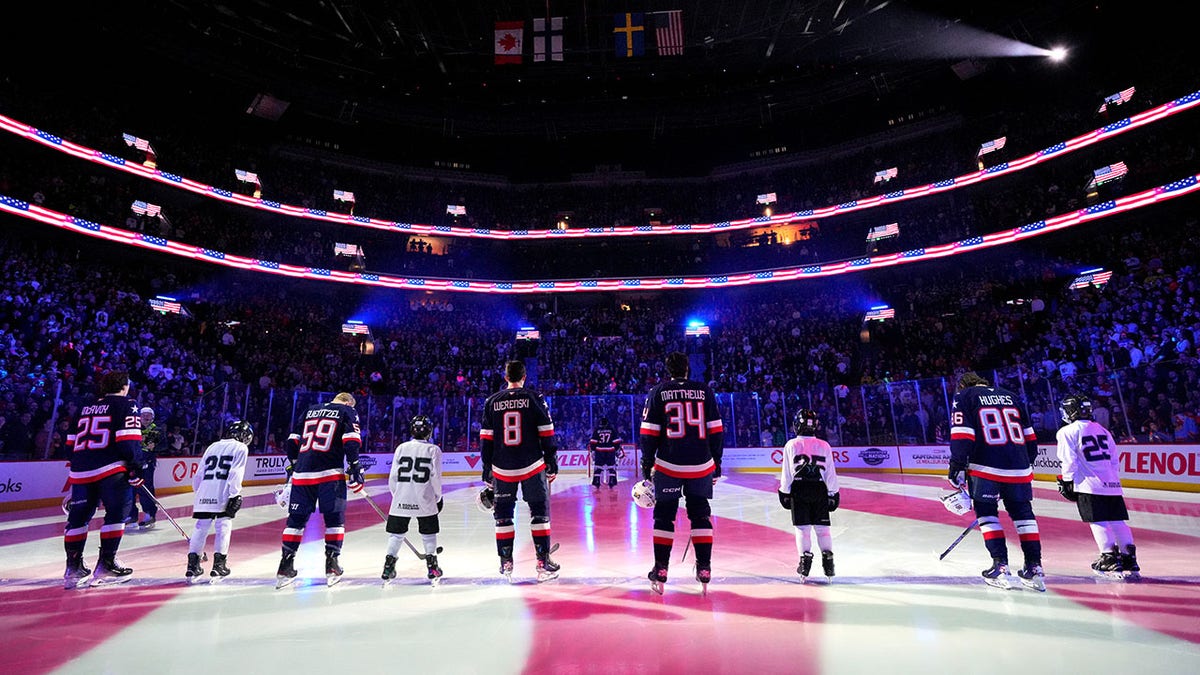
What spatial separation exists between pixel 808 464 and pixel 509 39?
18318 mm

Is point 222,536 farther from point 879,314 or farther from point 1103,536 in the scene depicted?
point 879,314

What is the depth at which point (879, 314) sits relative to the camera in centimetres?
3194

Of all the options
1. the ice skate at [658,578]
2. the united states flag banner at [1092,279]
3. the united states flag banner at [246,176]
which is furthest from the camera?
the united states flag banner at [246,176]

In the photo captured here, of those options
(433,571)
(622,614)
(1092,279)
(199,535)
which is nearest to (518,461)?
(433,571)

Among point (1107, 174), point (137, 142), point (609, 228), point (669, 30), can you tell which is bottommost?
point (1107, 174)

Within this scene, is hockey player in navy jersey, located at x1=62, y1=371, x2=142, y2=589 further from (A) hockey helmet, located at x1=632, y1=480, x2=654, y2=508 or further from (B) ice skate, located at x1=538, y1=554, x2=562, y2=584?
(A) hockey helmet, located at x1=632, y1=480, x2=654, y2=508

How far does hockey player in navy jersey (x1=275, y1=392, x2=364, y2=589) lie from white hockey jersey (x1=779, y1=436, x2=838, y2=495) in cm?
436

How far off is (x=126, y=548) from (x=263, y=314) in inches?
970

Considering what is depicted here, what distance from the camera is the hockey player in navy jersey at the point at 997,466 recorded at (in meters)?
5.21

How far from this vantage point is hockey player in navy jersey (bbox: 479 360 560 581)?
5.88 m

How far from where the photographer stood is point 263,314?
30016 millimetres

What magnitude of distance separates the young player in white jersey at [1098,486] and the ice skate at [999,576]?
1113mm

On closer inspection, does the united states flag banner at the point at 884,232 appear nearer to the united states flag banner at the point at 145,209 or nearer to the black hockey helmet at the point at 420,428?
the black hockey helmet at the point at 420,428

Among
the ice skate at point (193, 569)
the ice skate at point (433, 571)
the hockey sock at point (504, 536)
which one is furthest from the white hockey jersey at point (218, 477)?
the hockey sock at point (504, 536)
